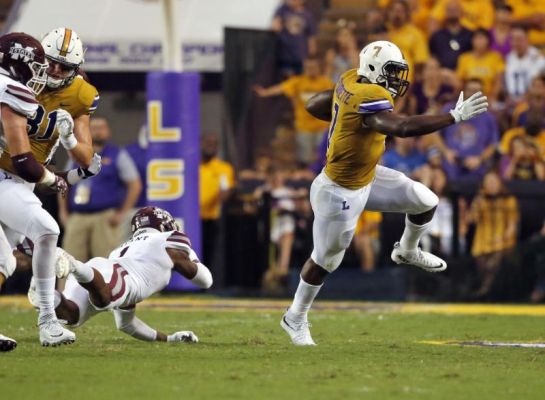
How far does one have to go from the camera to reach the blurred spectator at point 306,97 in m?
15.4

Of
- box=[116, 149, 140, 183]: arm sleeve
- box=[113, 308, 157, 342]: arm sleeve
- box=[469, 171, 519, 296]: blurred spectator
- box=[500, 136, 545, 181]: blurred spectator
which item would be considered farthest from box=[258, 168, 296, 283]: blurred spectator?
box=[113, 308, 157, 342]: arm sleeve

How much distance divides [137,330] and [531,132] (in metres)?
6.82

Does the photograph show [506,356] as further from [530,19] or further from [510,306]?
[530,19]

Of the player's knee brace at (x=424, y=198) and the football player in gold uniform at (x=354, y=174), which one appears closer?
the football player in gold uniform at (x=354, y=174)

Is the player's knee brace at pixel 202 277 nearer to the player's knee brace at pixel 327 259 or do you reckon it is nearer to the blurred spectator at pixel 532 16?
the player's knee brace at pixel 327 259

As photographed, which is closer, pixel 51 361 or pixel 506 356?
pixel 51 361

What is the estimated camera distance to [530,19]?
52.2 feet

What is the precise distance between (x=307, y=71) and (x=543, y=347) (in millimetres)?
7140

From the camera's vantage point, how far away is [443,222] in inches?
538

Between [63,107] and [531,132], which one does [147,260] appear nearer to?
[63,107]

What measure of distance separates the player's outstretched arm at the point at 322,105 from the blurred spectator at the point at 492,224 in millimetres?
4685

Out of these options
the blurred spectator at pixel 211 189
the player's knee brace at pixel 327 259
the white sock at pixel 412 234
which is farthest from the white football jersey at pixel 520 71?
the player's knee brace at pixel 327 259

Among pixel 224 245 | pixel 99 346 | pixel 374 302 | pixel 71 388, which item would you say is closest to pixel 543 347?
pixel 99 346

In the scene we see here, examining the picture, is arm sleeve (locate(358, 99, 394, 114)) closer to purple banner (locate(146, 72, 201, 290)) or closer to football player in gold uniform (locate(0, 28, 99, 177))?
football player in gold uniform (locate(0, 28, 99, 177))
